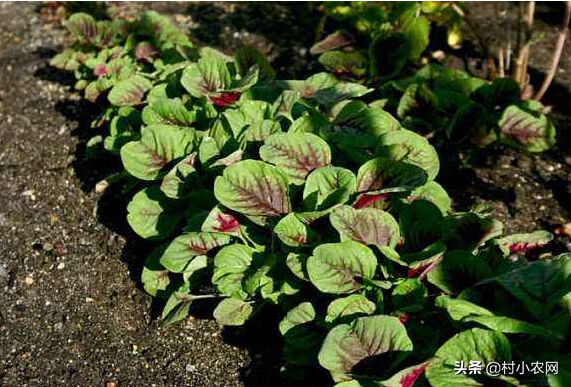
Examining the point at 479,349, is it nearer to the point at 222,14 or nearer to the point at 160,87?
the point at 160,87

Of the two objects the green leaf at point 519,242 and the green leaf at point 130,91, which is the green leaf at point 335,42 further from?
the green leaf at point 519,242

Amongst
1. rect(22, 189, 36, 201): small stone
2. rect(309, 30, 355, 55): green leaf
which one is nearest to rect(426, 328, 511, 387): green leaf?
rect(309, 30, 355, 55): green leaf

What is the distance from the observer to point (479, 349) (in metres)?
1.94

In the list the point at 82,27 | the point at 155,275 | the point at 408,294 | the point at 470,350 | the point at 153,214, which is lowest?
the point at 155,275

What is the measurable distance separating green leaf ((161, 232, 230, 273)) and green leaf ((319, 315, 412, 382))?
64 cm

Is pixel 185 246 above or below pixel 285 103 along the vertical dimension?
below

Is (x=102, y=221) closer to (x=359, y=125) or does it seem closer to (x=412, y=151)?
(x=359, y=125)

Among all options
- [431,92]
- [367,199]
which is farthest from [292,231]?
[431,92]

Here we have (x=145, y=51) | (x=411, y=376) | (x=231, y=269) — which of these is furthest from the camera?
(x=145, y=51)

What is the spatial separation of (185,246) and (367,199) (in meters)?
0.60

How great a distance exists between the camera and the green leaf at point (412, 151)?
2.47 metres

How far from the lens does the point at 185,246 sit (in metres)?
2.52

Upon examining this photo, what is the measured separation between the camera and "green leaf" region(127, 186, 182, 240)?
2719mm

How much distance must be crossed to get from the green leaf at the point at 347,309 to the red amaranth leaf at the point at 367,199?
0.31 meters
